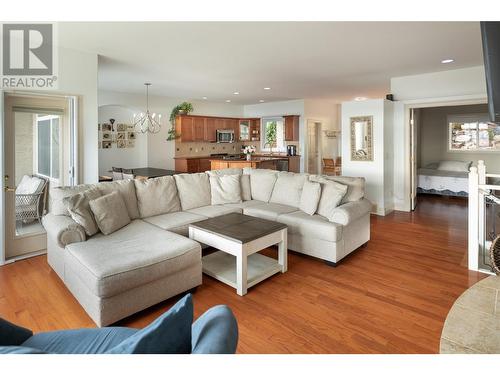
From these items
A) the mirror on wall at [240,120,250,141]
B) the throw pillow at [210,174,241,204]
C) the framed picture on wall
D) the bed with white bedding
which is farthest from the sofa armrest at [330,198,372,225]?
the mirror on wall at [240,120,250,141]

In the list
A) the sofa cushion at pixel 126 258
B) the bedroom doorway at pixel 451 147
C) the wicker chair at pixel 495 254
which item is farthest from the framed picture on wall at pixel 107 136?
the wicker chair at pixel 495 254

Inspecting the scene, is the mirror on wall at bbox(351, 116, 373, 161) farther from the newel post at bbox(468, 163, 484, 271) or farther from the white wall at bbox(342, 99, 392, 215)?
the newel post at bbox(468, 163, 484, 271)

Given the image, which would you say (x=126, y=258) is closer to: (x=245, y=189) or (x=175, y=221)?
(x=175, y=221)

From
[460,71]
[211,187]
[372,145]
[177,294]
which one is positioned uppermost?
[460,71]

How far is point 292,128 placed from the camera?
30.7 feet

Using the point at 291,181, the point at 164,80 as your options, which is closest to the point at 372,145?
the point at 291,181

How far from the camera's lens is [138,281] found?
2350 mm

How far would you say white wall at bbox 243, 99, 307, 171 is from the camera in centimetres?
929

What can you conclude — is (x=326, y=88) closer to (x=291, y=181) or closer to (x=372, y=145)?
(x=372, y=145)

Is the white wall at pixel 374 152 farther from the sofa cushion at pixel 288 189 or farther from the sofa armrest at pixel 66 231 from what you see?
the sofa armrest at pixel 66 231

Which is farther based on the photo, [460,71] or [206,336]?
[460,71]

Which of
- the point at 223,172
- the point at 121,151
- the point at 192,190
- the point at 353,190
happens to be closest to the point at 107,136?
the point at 121,151

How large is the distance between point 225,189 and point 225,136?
231 inches
